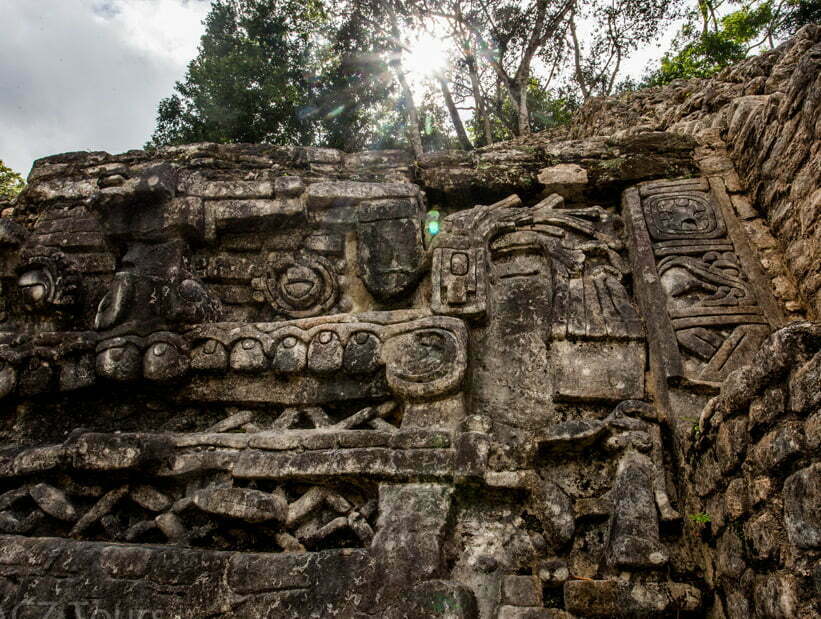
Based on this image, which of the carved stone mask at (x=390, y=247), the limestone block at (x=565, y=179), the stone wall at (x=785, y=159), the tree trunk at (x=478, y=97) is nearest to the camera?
the stone wall at (x=785, y=159)

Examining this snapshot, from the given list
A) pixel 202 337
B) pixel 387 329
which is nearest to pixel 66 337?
pixel 202 337

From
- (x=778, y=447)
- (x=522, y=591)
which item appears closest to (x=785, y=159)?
(x=778, y=447)

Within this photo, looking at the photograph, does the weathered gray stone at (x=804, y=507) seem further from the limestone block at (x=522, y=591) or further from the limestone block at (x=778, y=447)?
the limestone block at (x=522, y=591)

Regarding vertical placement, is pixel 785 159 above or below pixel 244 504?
above

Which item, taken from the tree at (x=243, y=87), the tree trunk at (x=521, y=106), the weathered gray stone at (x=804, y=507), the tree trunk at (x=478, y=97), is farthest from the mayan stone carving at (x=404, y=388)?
the tree trunk at (x=478, y=97)

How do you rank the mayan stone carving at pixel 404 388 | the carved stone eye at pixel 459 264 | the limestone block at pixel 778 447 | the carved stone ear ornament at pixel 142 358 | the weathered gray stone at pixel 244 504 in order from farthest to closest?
the carved stone eye at pixel 459 264, the carved stone ear ornament at pixel 142 358, the weathered gray stone at pixel 244 504, the mayan stone carving at pixel 404 388, the limestone block at pixel 778 447

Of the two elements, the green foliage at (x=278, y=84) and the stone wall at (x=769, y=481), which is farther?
→ the green foliage at (x=278, y=84)

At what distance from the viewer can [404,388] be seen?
116 inches

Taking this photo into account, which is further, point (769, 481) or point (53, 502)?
point (53, 502)

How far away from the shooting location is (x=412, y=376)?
116 inches

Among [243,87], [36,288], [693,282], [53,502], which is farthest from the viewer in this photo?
[243,87]

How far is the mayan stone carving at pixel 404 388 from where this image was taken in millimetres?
2240

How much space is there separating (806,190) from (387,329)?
218 centimetres

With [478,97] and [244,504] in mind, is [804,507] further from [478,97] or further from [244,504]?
[478,97]
